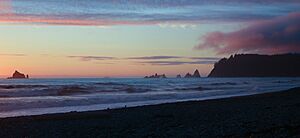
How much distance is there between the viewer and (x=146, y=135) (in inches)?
577

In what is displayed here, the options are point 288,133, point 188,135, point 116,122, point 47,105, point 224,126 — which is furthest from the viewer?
point 47,105

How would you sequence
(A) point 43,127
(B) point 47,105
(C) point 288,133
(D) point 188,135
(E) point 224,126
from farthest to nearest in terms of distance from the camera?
(B) point 47,105, (A) point 43,127, (E) point 224,126, (D) point 188,135, (C) point 288,133

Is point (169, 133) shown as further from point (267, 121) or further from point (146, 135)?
point (267, 121)

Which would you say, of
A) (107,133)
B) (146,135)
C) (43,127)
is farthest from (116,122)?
(146,135)

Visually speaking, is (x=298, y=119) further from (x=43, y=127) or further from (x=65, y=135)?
(x=43, y=127)

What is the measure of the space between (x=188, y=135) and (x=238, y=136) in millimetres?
1778

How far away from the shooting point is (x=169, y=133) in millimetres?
14859

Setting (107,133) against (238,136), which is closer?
(238,136)

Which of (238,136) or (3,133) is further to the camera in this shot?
(3,133)

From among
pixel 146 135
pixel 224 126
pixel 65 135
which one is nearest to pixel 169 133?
pixel 146 135

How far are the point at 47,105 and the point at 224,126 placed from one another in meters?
21.9

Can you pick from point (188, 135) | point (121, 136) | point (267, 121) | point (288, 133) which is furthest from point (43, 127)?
point (288, 133)

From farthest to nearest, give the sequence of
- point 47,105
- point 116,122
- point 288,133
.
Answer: point 47,105
point 116,122
point 288,133

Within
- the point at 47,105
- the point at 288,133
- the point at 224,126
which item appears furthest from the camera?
the point at 47,105
